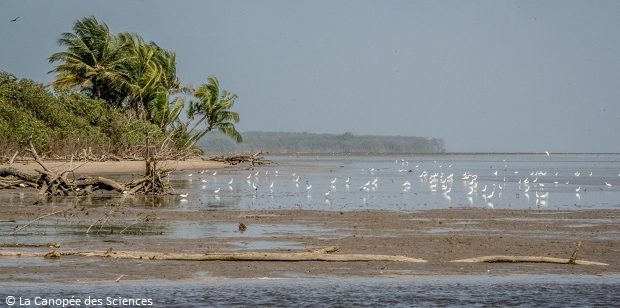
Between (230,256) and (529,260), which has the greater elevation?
(230,256)

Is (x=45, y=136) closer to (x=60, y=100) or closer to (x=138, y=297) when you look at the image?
(x=60, y=100)

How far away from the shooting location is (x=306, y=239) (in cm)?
1786

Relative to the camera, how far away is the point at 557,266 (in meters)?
14.6

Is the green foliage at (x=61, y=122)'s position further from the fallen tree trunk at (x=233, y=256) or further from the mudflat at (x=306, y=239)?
the fallen tree trunk at (x=233, y=256)

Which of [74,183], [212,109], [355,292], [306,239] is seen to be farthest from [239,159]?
[355,292]

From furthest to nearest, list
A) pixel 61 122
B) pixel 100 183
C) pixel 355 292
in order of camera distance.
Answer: pixel 61 122 < pixel 100 183 < pixel 355 292

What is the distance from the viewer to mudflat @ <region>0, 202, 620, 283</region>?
13734 mm

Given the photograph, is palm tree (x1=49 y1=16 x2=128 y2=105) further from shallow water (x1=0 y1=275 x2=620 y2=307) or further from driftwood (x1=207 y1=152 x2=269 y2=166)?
shallow water (x1=0 y1=275 x2=620 y2=307)

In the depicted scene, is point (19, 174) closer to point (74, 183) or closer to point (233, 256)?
point (74, 183)

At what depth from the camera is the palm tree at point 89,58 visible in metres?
61.8

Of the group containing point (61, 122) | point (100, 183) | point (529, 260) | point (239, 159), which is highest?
point (61, 122)

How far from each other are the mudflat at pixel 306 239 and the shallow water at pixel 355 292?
541mm

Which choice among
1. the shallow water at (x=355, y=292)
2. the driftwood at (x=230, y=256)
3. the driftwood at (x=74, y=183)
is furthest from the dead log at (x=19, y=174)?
the shallow water at (x=355, y=292)

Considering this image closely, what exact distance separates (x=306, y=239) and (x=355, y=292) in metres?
5.68
